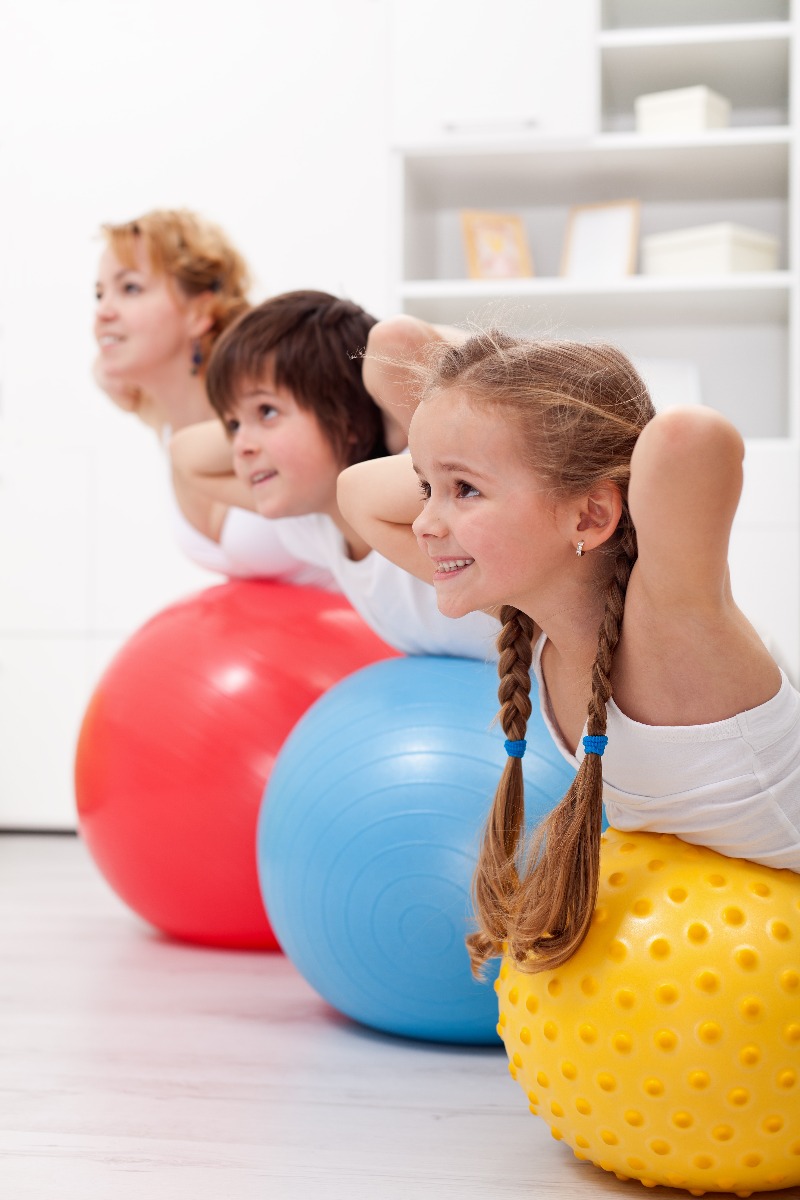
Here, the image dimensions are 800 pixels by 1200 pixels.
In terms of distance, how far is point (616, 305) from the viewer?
317 centimetres

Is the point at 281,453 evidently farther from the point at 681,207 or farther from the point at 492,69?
the point at 681,207

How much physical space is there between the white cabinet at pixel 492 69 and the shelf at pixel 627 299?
1.11 ft

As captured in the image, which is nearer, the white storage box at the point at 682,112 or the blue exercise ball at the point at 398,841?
the blue exercise ball at the point at 398,841

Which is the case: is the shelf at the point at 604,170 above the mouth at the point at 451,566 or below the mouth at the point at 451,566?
above

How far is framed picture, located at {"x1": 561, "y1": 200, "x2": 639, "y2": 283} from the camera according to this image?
309 centimetres

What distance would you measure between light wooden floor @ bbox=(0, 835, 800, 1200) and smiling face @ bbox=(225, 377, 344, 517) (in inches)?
26.9

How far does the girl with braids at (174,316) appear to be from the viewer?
2305 millimetres

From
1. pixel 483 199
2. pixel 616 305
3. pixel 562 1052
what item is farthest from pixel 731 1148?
pixel 483 199

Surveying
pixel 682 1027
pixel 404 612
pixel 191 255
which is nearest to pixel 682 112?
pixel 191 255

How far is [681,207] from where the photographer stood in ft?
10.7

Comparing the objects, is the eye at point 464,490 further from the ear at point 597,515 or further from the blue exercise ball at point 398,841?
the blue exercise ball at point 398,841

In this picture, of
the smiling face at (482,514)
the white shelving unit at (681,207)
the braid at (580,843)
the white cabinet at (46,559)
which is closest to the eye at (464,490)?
the smiling face at (482,514)

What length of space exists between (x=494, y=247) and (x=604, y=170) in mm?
312

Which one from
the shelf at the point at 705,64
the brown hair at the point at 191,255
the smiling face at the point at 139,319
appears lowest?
the smiling face at the point at 139,319
